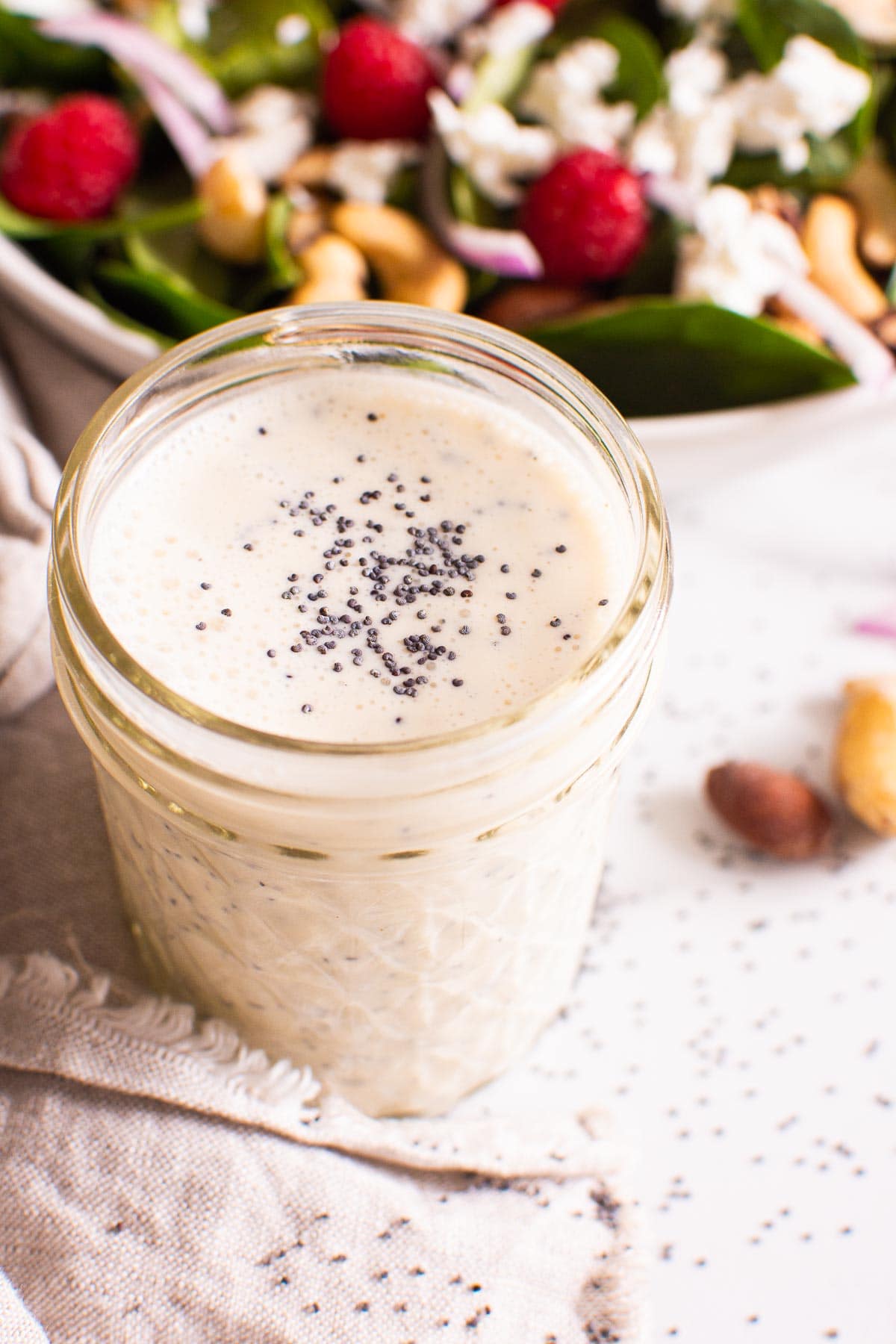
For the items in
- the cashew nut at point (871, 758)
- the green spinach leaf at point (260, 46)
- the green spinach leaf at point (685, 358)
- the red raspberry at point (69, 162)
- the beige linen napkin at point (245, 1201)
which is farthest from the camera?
the green spinach leaf at point (260, 46)

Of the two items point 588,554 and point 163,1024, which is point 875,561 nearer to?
point 588,554

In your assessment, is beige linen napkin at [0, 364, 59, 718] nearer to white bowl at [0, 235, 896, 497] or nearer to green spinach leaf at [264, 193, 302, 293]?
white bowl at [0, 235, 896, 497]

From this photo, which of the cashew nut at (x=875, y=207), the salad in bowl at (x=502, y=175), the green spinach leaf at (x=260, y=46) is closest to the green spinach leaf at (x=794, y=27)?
the salad in bowl at (x=502, y=175)

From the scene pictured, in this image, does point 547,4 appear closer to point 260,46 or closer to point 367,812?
point 260,46

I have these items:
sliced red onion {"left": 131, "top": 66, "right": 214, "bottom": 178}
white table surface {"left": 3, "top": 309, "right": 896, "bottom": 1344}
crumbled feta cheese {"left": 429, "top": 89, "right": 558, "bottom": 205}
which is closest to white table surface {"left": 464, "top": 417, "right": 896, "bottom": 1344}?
white table surface {"left": 3, "top": 309, "right": 896, "bottom": 1344}

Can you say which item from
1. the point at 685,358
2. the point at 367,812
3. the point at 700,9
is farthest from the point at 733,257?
the point at 367,812

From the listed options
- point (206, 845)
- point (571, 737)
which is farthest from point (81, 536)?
point (571, 737)

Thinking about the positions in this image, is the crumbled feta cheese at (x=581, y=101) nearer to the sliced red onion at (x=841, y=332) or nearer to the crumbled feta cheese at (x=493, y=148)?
the crumbled feta cheese at (x=493, y=148)
